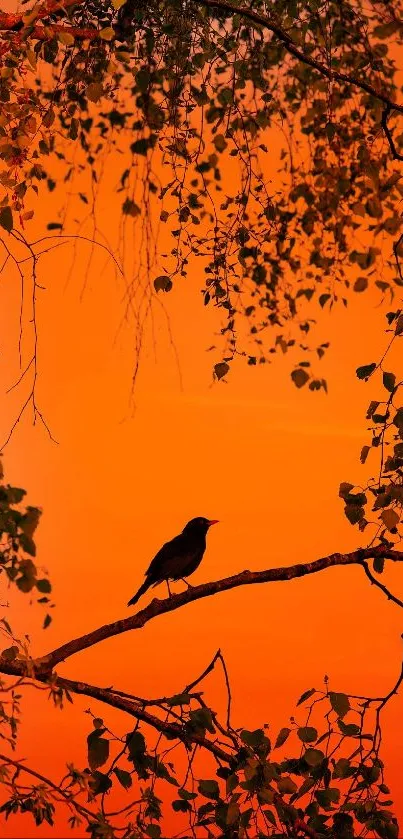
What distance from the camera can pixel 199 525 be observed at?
361cm

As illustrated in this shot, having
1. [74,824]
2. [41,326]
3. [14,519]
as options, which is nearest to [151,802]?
[74,824]

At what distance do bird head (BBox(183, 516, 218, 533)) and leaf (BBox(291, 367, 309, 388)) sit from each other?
0.97 m

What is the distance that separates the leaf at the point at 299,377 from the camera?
2.72 m

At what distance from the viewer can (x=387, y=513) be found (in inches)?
91.0

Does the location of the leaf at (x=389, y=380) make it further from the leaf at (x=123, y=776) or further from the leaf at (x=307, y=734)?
the leaf at (x=123, y=776)

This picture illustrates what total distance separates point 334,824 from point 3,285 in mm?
2337

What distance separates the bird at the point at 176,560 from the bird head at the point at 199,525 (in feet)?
0.04

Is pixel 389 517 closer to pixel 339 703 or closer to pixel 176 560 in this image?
pixel 339 703

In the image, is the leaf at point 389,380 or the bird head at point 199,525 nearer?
the leaf at point 389,380

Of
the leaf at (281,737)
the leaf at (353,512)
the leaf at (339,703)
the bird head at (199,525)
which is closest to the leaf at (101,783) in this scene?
the leaf at (281,737)

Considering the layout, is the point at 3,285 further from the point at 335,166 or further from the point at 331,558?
the point at 331,558

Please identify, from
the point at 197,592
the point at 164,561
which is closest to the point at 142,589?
the point at 164,561

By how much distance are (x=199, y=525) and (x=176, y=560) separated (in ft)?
0.86

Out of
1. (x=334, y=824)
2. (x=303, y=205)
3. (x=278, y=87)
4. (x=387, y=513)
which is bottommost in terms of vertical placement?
(x=334, y=824)
